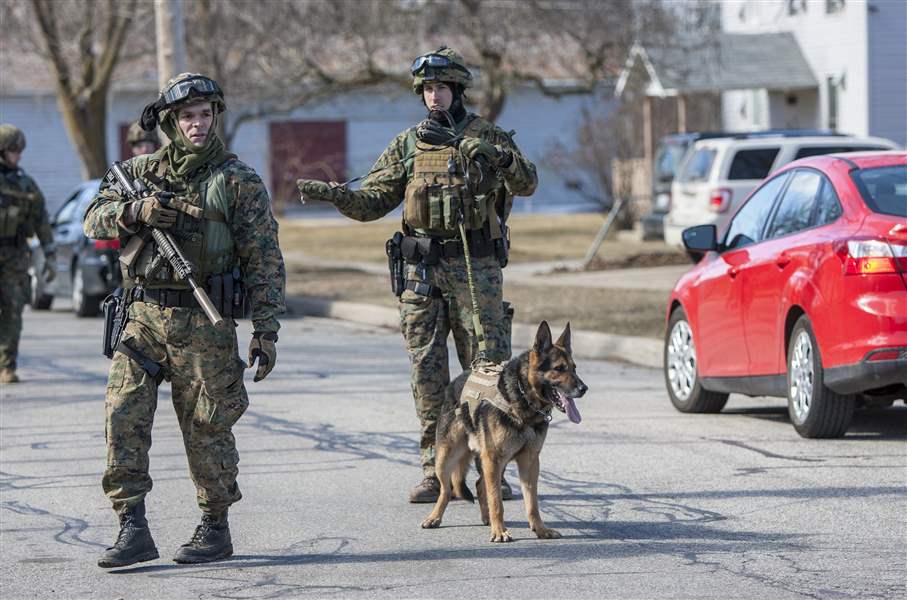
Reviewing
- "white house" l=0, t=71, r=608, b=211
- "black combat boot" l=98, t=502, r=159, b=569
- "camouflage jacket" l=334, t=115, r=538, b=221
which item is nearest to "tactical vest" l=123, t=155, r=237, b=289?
"black combat boot" l=98, t=502, r=159, b=569

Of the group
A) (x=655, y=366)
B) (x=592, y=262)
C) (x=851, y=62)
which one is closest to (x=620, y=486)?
(x=655, y=366)

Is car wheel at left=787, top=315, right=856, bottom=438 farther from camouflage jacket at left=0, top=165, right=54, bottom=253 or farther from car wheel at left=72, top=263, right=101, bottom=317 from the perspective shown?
car wheel at left=72, top=263, right=101, bottom=317

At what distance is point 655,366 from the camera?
42.7 ft

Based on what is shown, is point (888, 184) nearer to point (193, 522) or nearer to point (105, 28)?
point (193, 522)

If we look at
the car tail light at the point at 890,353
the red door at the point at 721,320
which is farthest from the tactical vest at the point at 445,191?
the red door at the point at 721,320

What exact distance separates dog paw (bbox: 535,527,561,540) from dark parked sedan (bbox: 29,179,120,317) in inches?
414

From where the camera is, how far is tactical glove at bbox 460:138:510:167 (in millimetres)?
6859

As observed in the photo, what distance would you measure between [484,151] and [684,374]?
3.91 meters

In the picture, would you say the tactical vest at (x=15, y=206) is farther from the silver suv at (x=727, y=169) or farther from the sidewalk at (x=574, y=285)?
the silver suv at (x=727, y=169)

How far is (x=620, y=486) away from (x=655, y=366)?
17.6 ft

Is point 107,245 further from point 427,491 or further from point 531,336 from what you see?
point 427,491

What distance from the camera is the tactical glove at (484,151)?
22.5ft

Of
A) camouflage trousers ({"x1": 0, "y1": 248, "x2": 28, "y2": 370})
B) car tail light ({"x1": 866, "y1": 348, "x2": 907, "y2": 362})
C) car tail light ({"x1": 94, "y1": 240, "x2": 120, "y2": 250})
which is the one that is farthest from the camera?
car tail light ({"x1": 94, "y1": 240, "x2": 120, "y2": 250})

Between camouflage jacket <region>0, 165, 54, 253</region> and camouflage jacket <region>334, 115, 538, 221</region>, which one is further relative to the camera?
camouflage jacket <region>0, 165, 54, 253</region>
